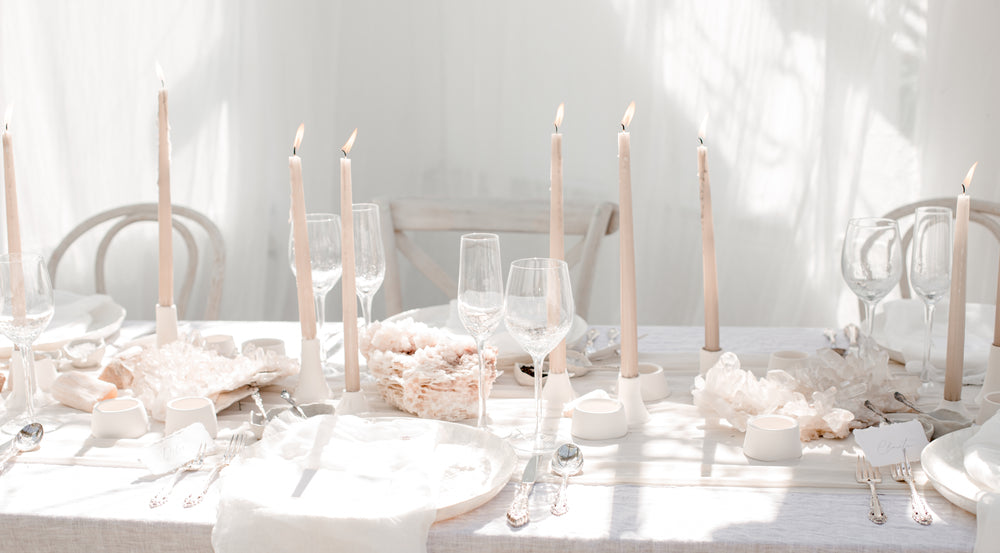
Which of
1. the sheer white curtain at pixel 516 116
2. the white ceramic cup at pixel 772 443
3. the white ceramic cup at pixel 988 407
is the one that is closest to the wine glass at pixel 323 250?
the white ceramic cup at pixel 772 443

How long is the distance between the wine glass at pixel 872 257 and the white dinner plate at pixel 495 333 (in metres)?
0.41

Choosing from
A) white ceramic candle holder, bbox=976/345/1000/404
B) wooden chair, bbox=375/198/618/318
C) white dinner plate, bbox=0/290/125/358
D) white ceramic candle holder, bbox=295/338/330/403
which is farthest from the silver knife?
wooden chair, bbox=375/198/618/318

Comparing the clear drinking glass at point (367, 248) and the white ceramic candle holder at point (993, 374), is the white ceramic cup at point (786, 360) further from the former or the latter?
the clear drinking glass at point (367, 248)

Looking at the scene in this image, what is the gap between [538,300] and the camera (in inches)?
39.6

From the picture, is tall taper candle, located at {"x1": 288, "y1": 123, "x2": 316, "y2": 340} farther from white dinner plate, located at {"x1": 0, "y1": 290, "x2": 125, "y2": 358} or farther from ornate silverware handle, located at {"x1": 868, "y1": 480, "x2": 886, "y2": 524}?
ornate silverware handle, located at {"x1": 868, "y1": 480, "x2": 886, "y2": 524}

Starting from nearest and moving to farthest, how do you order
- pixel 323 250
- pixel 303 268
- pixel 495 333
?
pixel 303 268
pixel 323 250
pixel 495 333

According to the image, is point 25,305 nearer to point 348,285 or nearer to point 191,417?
point 191,417

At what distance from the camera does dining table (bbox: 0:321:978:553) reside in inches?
33.3

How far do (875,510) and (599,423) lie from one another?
329 millimetres

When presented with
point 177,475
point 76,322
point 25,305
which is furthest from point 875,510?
point 76,322

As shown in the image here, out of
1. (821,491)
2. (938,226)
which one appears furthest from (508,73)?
(821,491)

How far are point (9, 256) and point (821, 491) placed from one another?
1008mm

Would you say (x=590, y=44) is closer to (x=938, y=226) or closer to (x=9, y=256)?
(x=938, y=226)

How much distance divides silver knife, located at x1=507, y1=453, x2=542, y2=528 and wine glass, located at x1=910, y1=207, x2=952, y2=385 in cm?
61
